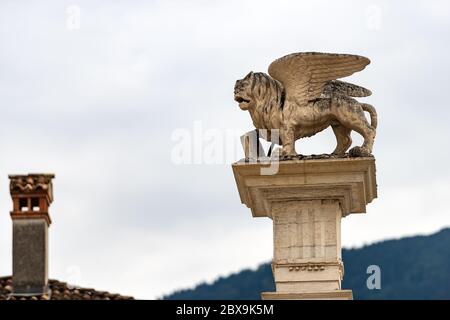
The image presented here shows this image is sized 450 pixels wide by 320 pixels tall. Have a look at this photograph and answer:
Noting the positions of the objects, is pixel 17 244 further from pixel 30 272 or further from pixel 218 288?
pixel 218 288

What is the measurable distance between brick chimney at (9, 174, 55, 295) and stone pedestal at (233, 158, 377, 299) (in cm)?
2040

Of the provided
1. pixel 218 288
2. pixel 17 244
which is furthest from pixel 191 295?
pixel 17 244

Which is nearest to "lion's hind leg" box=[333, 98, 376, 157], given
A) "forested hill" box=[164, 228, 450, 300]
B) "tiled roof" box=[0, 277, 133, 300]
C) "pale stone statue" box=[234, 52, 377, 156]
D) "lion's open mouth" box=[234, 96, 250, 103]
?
"pale stone statue" box=[234, 52, 377, 156]

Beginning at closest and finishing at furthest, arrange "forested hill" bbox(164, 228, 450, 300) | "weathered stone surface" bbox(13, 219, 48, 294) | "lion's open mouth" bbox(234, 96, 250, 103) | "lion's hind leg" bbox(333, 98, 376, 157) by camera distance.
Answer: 1. "lion's hind leg" bbox(333, 98, 376, 157)
2. "lion's open mouth" bbox(234, 96, 250, 103)
3. "weathered stone surface" bbox(13, 219, 48, 294)
4. "forested hill" bbox(164, 228, 450, 300)

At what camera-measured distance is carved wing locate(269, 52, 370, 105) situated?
23453 mm

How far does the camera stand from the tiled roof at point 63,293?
4119cm

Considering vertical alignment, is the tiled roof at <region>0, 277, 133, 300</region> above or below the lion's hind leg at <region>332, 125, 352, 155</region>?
below

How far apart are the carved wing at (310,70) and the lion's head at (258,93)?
131mm

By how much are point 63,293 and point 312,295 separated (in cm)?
1986

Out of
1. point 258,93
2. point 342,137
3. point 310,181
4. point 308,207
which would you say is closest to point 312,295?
point 308,207

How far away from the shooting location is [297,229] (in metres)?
23.3

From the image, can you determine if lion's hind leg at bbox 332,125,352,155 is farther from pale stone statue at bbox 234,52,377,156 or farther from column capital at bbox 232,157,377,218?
column capital at bbox 232,157,377,218

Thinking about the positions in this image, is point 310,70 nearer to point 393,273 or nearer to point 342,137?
point 342,137
